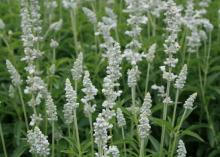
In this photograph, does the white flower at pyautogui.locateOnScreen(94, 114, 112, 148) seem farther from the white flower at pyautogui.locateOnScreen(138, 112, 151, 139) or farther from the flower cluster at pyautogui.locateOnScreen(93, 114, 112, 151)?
the white flower at pyautogui.locateOnScreen(138, 112, 151, 139)

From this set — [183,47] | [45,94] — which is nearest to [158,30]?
[183,47]

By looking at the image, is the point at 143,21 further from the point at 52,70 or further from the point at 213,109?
the point at 213,109

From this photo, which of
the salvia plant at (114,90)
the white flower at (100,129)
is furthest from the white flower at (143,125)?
the white flower at (100,129)

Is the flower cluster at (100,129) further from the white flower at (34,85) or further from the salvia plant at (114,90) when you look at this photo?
the white flower at (34,85)

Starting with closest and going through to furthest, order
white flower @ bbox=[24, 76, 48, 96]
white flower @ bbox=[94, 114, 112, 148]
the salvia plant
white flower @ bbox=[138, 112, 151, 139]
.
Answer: white flower @ bbox=[94, 114, 112, 148] < white flower @ bbox=[138, 112, 151, 139] < the salvia plant < white flower @ bbox=[24, 76, 48, 96]

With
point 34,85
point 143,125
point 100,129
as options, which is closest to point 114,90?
point 34,85

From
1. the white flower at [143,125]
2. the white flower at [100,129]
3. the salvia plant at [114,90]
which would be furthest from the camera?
the salvia plant at [114,90]

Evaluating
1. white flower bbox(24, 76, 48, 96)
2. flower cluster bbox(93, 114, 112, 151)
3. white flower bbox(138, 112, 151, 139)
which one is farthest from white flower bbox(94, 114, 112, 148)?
white flower bbox(24, 76, 48, 96)

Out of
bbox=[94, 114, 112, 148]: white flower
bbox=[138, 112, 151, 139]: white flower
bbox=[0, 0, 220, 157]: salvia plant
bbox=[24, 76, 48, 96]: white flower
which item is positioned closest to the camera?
bbox=[94, 114, 112, 148]: white flower
